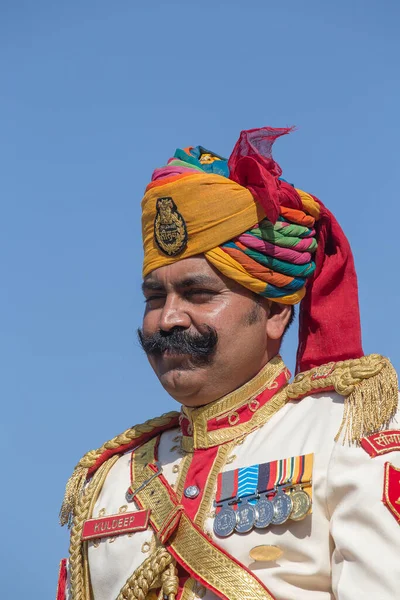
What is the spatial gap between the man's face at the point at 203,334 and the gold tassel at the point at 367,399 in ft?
2.06

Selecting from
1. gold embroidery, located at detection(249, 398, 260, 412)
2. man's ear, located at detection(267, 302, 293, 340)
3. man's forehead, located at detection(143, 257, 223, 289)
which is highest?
man's forehead, located at detection(143, 257, 223, 289)

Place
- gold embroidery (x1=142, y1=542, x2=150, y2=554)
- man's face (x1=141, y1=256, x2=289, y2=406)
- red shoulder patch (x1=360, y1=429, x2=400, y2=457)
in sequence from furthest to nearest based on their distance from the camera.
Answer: man's face (x1=141, y1=256, x2=289, y2=406) → gold embroidery (x1=142, y1=542, x2=150, y2=554) → red shoulder patch (x1=360, y1=429, x2=400, y2=457)

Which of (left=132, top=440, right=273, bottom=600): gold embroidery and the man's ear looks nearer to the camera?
(left=132, top=440, right=273, bottom=600): gold embroidery

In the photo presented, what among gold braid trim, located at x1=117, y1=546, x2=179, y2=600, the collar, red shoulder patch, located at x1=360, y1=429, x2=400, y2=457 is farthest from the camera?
the collar

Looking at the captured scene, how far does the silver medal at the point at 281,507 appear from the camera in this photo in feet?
18.4

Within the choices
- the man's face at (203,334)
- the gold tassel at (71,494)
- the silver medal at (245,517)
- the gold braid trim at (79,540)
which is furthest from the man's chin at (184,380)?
the gold tassel at (71,494)

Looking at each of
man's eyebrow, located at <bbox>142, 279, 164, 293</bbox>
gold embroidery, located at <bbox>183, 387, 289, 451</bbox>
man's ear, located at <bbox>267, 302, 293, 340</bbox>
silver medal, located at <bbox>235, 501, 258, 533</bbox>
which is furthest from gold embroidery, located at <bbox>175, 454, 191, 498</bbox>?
man's eyebrow, located at <bbox>142, 279, 164, 293</bbox>

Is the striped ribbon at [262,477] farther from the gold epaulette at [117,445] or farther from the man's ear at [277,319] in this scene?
the gold epaulette at [117,445]

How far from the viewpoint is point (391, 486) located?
210 inches

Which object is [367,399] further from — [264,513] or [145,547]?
[145,547]

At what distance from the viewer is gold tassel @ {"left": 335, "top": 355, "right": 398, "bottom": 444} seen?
5629 millimetres

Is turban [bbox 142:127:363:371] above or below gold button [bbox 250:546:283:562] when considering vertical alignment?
above

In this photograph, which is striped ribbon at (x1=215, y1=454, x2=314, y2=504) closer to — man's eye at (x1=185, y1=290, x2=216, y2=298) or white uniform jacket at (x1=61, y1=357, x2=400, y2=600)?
white uniform jacket at (x1=61, y1=357, x2=400, y2=600)

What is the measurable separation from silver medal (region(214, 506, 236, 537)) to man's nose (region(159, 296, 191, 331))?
3.36ft
